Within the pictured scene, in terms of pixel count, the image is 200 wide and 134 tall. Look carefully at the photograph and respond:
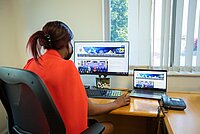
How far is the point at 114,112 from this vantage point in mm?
1497

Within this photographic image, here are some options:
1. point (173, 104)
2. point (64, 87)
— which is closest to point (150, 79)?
point (173, 104)

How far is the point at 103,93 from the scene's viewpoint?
5.95 feet

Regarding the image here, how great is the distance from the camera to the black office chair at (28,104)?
0.91m

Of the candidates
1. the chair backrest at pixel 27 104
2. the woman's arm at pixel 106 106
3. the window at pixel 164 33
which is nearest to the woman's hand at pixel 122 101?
the woman's arm at pixel 106 106

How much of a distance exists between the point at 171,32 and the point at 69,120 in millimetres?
1225

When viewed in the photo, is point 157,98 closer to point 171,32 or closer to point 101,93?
point 101,93

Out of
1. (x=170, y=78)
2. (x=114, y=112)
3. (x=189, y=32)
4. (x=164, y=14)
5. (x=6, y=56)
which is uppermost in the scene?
(x=164, y=14)

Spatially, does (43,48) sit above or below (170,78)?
above

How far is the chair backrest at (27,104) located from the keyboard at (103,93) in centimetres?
71

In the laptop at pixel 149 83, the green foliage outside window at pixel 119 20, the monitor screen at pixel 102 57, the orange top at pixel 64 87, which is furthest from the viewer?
the green foliage outside window at pixel 119 20

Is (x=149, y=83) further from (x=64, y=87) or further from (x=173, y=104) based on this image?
(x=64, y=87)

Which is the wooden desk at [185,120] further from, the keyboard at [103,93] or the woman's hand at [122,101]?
the keyboard at [103,93]

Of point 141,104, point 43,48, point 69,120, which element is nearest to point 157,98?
point 141,104

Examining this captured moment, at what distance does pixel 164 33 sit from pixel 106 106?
2.82 ft
